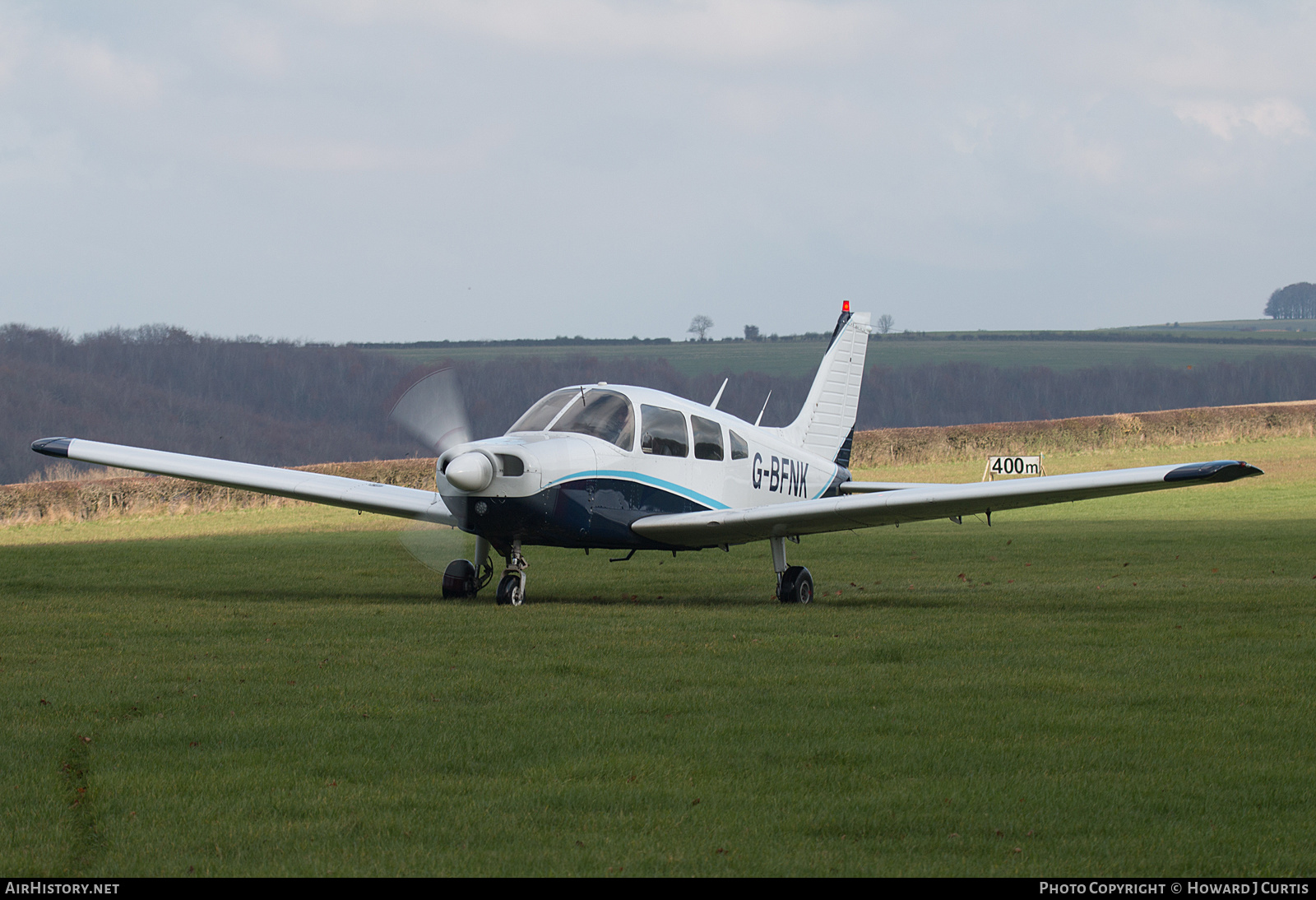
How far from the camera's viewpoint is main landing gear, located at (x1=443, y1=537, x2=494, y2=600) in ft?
49.1

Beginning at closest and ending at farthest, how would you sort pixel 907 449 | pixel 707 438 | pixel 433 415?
pixel 433 415 < pixel 707 438 < pixel 907 449

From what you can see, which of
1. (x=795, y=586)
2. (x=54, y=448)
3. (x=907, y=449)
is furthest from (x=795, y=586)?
(x=907, y=449)

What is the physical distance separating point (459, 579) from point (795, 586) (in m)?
3.90

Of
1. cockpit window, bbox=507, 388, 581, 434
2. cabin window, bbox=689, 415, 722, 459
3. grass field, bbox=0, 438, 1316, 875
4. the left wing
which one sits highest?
cockpit window, bbox=507, 388, 581, 434

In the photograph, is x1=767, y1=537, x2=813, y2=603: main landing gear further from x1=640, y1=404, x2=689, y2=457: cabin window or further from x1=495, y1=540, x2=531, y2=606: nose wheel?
x1=495, y1=540, x2=531, y2=606: nose wheel

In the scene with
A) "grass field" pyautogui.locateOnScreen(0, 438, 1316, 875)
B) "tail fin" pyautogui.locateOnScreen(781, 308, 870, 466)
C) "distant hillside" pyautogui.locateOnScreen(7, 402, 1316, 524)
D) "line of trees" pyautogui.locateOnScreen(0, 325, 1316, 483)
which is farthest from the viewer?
"line of trees" pyautogui.locateOnScreen(0, 325, 1316, 483)

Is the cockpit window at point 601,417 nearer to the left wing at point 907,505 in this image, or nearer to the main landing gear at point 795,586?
the left wing at point 907,505

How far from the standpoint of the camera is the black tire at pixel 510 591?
13820 millimetres

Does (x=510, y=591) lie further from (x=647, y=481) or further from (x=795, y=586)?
(x=795, y=586)

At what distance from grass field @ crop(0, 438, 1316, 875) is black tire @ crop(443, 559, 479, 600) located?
0.47m

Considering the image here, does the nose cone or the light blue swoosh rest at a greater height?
the nose cone

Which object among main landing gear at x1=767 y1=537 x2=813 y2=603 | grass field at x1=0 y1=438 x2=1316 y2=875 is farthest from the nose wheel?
main landing gear at x1=767 y1=537 x2=813 y2=603

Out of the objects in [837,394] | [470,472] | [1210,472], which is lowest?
[1210,472]

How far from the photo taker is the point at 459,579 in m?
14.9
